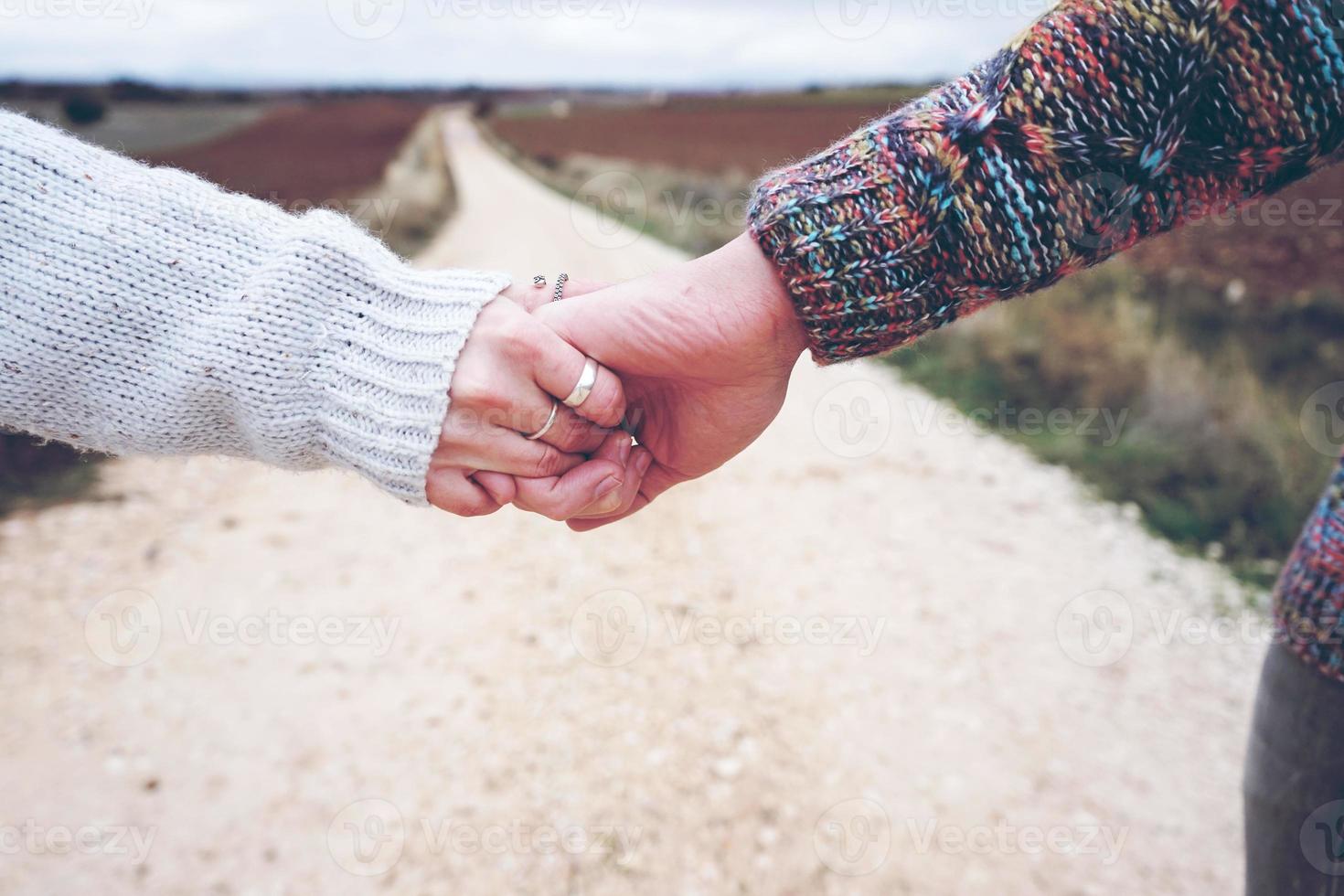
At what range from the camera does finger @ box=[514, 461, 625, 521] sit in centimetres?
190

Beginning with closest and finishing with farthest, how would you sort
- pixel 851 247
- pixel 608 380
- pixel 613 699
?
1. pixel 851 247
2. pixel 608 380
3. pixel 613 699

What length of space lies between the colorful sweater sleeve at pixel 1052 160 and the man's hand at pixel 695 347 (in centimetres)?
12

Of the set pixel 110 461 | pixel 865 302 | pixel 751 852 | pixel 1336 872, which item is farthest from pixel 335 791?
pixel 110 461

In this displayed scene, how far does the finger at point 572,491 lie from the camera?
6.23ft

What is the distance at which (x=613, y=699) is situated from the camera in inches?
114

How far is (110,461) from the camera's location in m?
4.49

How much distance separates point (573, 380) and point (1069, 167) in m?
1.11

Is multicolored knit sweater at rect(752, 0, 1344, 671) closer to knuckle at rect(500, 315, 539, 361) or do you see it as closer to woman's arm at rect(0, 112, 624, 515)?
knuckle at rect(500, 315, 539, 361)

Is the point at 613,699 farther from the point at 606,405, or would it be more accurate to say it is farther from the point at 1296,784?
the point at 1296,784

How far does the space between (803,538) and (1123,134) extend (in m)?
Result: 2.96

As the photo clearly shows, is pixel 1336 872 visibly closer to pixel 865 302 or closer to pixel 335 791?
pixel 865 302

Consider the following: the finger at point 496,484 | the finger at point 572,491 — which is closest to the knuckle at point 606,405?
the finger at point 572,491

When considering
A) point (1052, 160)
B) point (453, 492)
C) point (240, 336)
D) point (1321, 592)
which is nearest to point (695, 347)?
point (453, 492)

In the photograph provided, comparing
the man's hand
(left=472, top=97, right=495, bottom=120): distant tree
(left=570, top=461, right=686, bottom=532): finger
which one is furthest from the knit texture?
(left=472, top=97, right=495, bottom=120): distant tree
